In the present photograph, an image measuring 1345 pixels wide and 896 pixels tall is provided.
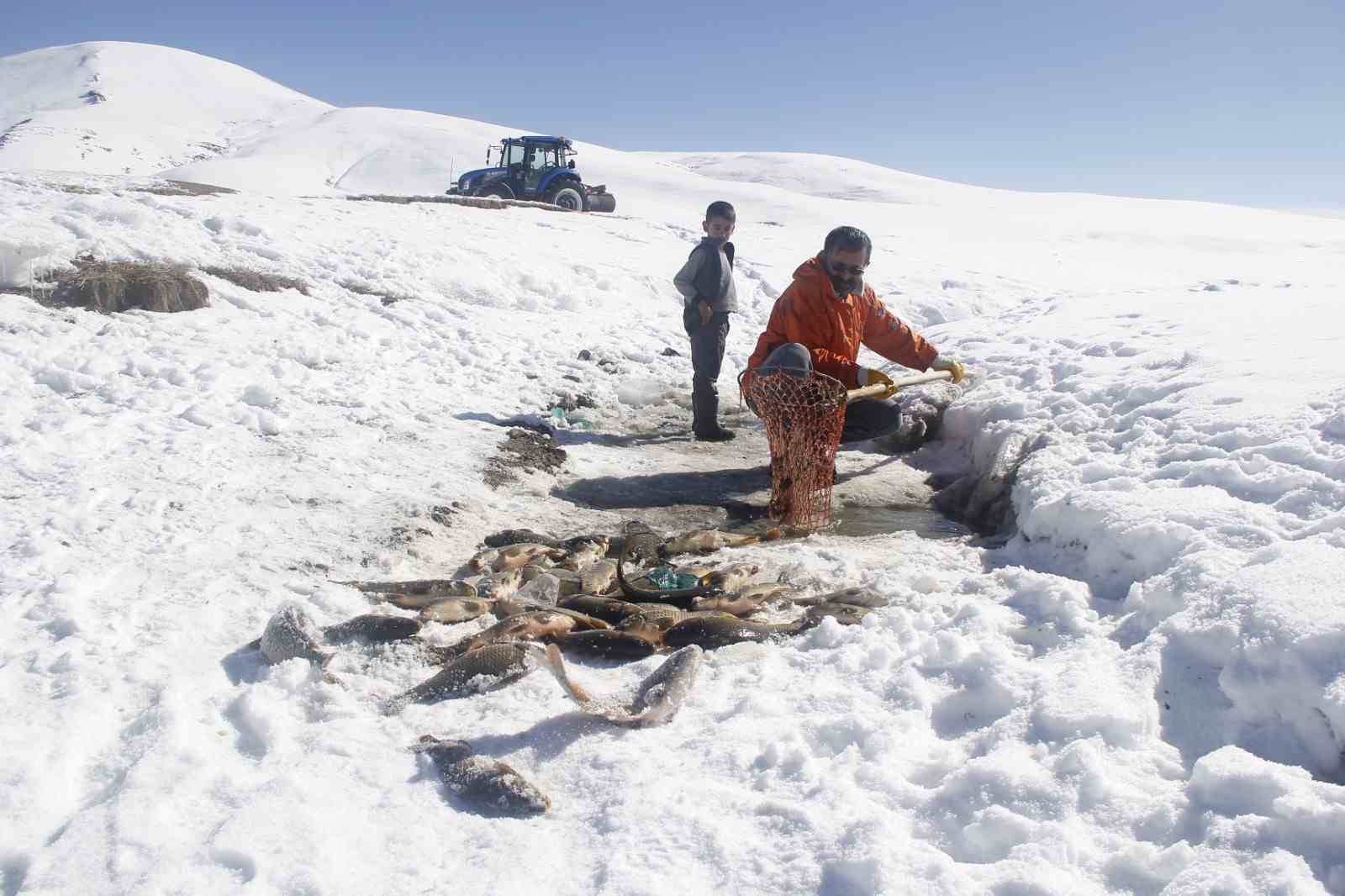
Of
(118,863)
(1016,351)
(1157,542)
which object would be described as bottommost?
(118,863)

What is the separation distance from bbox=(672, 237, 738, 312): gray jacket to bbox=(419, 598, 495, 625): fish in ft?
12.2

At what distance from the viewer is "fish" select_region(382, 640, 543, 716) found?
3.14 m

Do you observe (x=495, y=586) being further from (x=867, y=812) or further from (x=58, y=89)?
(x=58, y=89)

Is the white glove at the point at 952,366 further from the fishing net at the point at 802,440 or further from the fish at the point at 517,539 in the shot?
the fish at the point at 517,539

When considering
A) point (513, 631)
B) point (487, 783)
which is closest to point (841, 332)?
point (513, 631)

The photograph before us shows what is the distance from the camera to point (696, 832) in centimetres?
242

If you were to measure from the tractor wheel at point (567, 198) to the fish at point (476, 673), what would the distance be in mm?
21072

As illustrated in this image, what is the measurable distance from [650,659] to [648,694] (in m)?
0.43

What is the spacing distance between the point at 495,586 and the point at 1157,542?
2849 millimetres

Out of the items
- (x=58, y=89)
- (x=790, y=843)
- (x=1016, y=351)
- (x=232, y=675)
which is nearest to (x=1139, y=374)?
(x=1016, y=351)

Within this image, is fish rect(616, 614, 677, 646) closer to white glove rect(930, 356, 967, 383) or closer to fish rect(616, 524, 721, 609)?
fish rect(616, 524, 721, 609)

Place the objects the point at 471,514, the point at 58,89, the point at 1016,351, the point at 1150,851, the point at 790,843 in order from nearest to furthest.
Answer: the point at 1150,851 < the point at 790,843 < the point at 471,514 < the point at 1016,351 < the point at 58,89

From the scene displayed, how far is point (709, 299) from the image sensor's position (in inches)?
275

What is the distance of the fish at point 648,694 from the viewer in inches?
116
